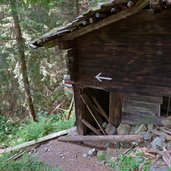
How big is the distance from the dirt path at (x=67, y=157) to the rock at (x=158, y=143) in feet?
4.40

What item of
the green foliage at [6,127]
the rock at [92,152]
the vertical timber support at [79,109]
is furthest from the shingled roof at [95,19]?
the green foliage at [6,127]

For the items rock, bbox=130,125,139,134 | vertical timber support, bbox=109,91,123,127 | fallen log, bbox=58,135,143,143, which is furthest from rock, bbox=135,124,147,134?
vertical timber support, bbox=109,91,123,127

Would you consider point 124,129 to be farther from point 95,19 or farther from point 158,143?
point 95,19

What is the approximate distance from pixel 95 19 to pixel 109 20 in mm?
328

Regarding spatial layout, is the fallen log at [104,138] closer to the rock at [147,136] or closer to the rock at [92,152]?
the rock at [147,136]

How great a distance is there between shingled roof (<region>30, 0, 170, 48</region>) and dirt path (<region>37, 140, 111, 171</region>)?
3.40 metres

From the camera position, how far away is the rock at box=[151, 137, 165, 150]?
261 inches

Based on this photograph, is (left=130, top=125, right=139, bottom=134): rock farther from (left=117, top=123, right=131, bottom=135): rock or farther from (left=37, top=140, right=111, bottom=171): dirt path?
(left=37, top=140, right=111, bottom=171): dirt path

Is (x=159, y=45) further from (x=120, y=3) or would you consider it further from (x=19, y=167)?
(x=19, y=167)

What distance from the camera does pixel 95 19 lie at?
20.4ft

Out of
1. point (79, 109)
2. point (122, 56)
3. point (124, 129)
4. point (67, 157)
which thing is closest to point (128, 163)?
point (124, 129)

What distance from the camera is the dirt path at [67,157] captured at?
7.44 meters

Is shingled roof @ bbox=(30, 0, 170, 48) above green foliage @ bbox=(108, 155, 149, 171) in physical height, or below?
above

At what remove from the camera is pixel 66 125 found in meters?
10.7
